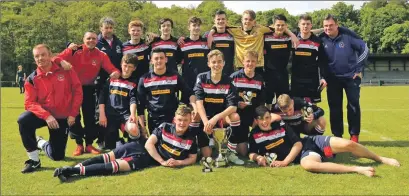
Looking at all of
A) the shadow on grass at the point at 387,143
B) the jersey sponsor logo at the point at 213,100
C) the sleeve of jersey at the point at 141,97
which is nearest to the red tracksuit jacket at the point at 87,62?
the sleeve of jersey at the point at 141,97

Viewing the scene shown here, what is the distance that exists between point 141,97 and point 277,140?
2.23 meters

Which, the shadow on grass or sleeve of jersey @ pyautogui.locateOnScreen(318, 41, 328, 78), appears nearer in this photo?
the shadow on grass

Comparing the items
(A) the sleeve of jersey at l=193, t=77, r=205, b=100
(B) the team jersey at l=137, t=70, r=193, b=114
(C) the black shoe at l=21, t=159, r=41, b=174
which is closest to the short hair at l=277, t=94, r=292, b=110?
(A) the sleeve of jersey at l=193, t=77, r=205, b=100

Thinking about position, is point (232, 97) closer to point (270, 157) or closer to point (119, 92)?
point (270, 157)

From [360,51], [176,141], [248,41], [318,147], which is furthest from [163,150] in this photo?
[360,51]

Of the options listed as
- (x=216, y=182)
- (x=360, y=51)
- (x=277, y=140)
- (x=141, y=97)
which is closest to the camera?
(x=216, y=182)

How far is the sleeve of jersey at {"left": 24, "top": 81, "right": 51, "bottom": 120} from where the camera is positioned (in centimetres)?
569

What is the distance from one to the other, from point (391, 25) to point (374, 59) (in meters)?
20.7

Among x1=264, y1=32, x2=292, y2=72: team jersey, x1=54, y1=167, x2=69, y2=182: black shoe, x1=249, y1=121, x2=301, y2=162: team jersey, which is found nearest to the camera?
x1=54, y1=167, x2=69, y2=182: black shoe

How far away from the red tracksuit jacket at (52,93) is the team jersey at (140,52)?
141 cm

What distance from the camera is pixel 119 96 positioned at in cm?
652

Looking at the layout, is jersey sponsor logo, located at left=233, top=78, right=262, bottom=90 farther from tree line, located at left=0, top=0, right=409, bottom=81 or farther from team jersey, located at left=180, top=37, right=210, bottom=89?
tree line, located at left=0, top=0, right=409, bottom=81

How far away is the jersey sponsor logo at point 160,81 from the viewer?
6.12m

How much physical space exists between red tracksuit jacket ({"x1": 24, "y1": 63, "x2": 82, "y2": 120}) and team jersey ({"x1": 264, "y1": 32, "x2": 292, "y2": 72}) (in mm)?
3501
